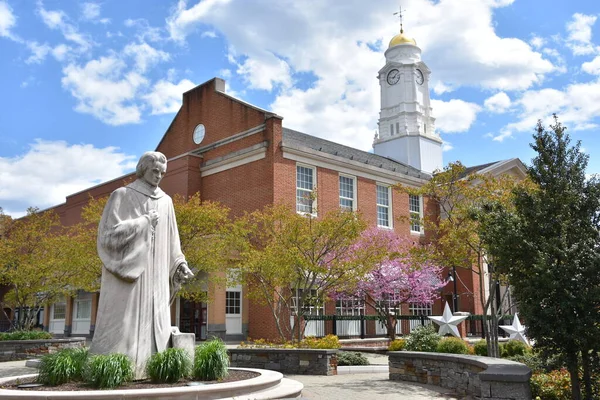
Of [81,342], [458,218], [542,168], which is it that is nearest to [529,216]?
[542,168]

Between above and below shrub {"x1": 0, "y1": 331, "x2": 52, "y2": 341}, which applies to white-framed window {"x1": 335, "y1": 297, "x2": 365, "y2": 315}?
above

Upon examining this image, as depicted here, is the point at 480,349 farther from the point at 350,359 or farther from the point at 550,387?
the point at 550,387

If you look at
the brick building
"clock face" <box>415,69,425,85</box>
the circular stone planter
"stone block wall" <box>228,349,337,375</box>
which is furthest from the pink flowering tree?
"clock face" <box>415,69,425,85</box>

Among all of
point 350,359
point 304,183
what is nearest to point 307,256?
point 350,359

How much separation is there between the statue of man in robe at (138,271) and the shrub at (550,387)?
564cm

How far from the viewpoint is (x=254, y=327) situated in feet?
81.7

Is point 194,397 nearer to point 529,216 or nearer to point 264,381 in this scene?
point 264,381

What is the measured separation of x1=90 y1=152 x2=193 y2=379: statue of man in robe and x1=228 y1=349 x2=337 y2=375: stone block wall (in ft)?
19.9

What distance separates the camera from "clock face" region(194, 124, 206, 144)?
31.8m

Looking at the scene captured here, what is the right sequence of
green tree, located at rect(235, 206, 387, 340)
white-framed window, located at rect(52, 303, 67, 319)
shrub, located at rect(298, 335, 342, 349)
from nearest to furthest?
shrub, located at rect(298, 335, 342, 349)
green tree, located at rect(235, 206, 387, 340)
white-framed window, located at rect(52, 303, 67, 319)

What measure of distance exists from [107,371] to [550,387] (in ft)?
21.7

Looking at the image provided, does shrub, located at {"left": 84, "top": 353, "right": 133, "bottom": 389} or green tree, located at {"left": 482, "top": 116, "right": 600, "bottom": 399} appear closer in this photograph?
shrub, located at {"left": 84, "top": 353, "right": 133, "bottom": 389}

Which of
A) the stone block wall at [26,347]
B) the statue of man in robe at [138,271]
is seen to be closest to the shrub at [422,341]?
the statue of man in robe at [138,271]

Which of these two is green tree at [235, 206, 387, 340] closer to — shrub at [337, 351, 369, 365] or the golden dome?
shrub at [337, 351, 369, 365]
